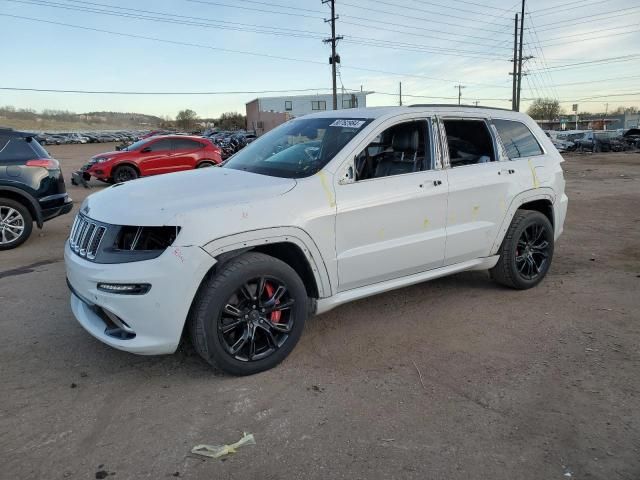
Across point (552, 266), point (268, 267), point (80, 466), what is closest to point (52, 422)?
point (80, 466)

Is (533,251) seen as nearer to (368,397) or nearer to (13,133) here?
(368,397)

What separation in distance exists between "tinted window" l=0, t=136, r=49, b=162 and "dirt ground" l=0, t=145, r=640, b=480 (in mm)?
3188

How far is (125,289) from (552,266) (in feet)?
16.2

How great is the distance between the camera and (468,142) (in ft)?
15.4

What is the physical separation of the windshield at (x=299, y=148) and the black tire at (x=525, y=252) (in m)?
1.92

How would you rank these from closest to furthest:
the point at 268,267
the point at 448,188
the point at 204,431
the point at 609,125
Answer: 1. the point at 204,431
2. the point at 268,267
3. the point at 448,188
4. the point at 609,125

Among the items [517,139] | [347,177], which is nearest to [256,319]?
[347,177]

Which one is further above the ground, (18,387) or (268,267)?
(268,267)

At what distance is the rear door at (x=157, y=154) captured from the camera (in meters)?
15.4

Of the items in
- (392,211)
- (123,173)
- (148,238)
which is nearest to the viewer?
(148,238)

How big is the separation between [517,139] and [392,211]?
6.38ft

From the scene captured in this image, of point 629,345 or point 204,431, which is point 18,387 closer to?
point 204,431

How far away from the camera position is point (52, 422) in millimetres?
2973

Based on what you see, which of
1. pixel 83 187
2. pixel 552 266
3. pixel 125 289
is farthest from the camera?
pixel 83 187
